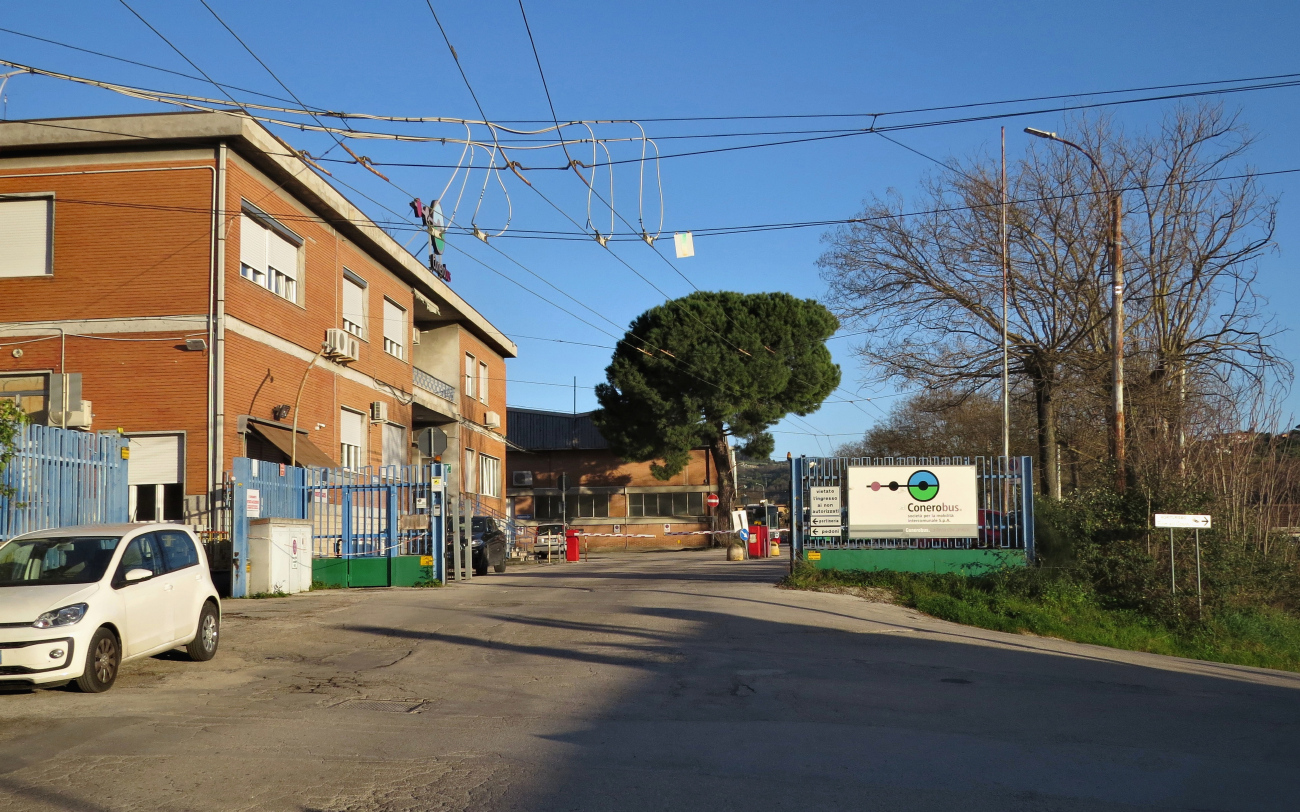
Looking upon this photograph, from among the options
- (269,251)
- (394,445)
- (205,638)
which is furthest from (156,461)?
(394,445)

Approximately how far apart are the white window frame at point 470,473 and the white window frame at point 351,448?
10052 millimetres

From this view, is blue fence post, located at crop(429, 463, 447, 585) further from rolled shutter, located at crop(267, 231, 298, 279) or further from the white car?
the white car

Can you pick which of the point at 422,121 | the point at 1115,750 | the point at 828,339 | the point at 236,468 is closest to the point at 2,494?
the point at 236,468

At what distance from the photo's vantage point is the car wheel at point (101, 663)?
920cm

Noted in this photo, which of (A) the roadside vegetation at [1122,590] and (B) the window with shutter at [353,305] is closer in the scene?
(A) the roadside vegetation at [1122,590]

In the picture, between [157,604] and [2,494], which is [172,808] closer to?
[157,604]

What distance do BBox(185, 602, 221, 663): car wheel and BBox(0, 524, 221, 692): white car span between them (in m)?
0.01

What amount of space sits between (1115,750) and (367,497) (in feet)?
53.4

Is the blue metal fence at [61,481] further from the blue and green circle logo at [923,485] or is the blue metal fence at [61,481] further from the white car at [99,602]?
the blue and green circle logo at [923,485]

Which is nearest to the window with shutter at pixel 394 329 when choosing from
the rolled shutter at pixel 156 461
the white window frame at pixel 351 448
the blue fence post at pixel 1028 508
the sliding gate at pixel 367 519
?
the white window frame at pixel 351 448

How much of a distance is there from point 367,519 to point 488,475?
71.2 feet

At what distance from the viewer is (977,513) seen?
18938 mm

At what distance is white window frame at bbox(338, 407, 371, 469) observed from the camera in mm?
26891

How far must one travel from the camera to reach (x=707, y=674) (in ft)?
35.4
